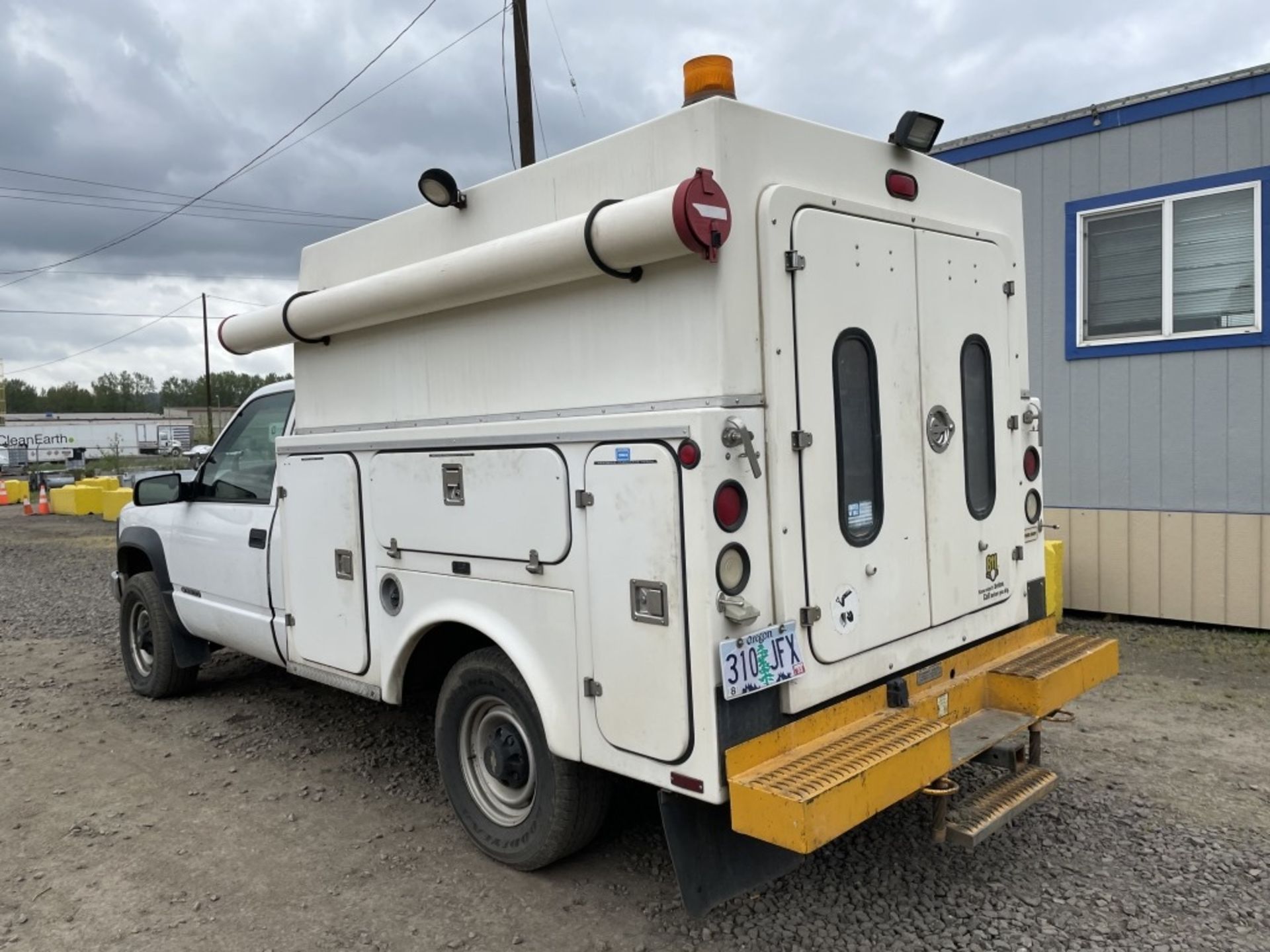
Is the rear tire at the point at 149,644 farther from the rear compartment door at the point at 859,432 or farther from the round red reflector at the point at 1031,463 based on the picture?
the round red reflector at the point at 1031,463

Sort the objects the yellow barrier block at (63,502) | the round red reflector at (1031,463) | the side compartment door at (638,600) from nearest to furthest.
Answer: the side compartment door at (638,600)
the round red reflector at (1031,463)
the yellow barrier block at (63,502)

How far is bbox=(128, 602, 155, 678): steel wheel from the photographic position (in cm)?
631

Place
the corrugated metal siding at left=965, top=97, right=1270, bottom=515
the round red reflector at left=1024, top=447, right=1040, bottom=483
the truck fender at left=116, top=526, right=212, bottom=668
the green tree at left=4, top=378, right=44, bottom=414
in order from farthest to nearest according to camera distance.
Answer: the green tree at left=4, top=378, right=44, bottom=414
the corrugated metal siding at left=965, top=97, right=1270, bottom=515
the truck fender at left=116, top=526, right=212, bottom=668
the round red reflector at left=1024, top=447, right=1040, bottom=483

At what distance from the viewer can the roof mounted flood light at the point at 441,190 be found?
148 inches

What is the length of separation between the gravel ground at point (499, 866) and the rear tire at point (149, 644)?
11.3 inches

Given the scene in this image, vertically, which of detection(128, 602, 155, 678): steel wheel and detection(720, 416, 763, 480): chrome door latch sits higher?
detection(720, 416, 763, 480): chrome door latch

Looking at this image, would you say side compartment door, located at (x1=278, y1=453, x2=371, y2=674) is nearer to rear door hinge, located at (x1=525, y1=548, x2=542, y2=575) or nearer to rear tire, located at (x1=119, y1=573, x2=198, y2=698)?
rear door hinge, located at (x1=525, y1=548, x2=542, y2=575)

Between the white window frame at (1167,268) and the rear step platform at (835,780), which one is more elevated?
the white window frame at (1167,268)

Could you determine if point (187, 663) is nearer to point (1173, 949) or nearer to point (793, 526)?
point (793, 526)

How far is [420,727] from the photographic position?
5422mm

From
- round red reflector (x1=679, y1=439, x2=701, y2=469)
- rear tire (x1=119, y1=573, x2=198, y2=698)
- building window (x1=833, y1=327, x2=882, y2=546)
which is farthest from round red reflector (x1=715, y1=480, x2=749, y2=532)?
rear tire (x1=119, y1=573, x2=198, y2=698)

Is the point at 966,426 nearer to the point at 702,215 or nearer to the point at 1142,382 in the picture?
the point at 702,215

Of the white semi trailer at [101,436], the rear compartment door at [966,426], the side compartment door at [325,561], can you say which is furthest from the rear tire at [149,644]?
the white semi trailer at [101,436]

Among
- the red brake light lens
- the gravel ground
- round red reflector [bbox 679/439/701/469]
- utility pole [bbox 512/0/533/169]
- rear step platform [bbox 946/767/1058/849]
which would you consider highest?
utility pole [bbox 512/0/533/169]
